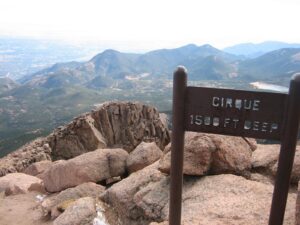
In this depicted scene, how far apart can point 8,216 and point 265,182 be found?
1311 cm

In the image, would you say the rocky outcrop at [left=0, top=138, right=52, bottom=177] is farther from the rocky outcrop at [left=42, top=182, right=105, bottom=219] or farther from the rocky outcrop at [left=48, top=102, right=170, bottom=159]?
the rocky outcrop at [left=42, top=182, right=105, bottom=219]

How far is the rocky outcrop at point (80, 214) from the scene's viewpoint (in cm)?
1374

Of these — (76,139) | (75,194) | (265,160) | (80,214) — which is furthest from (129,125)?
(265,160)

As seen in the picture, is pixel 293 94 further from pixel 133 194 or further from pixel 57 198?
pixel 57 198

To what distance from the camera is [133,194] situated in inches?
563

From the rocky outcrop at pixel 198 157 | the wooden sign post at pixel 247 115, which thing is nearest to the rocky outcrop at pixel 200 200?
the rocky outcrop at pixel 198 157

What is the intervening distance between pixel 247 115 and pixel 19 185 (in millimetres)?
18831

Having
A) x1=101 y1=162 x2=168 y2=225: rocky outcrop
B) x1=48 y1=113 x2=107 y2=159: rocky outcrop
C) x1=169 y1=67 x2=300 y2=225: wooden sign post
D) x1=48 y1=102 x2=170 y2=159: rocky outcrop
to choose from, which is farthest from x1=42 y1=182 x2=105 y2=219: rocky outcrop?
x1=48 y1=102 x2=170 y2=159: rocky outcrop

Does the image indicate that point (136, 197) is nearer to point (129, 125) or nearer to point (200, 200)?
point (200, 200)

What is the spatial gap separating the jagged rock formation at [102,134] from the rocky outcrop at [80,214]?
2033 cm

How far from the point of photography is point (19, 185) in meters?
22.1

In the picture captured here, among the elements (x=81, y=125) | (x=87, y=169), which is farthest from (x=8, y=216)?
(x=81, y=125)

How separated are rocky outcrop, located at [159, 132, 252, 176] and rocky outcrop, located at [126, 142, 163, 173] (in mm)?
5163

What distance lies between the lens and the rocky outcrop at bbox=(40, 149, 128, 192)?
19.6m
